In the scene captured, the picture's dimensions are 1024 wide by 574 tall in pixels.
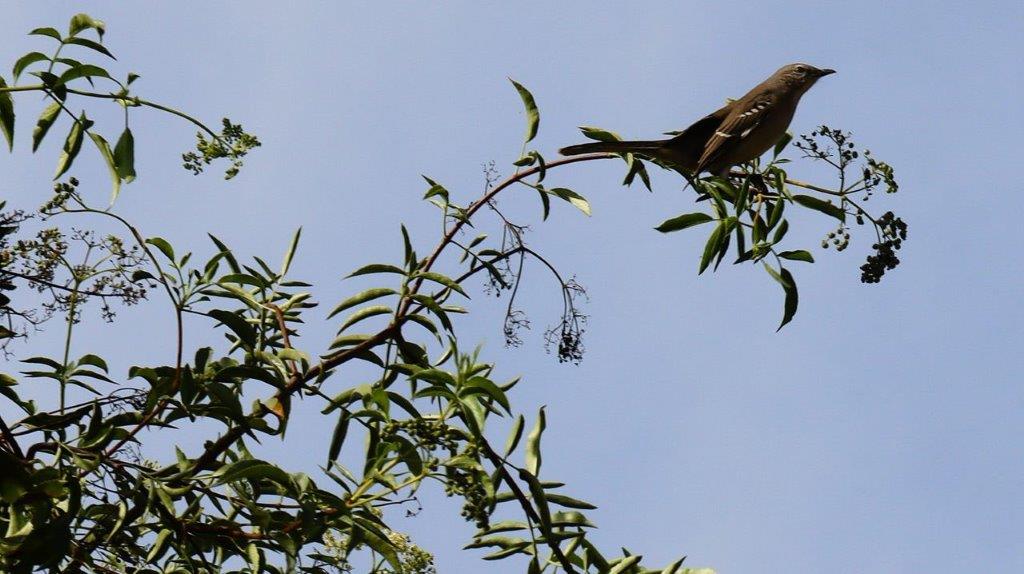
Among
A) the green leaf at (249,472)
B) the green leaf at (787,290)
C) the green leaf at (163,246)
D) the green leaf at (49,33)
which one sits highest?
the green leaf at (787,290)

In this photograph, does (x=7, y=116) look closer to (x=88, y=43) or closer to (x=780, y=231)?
(x=88, y=43)

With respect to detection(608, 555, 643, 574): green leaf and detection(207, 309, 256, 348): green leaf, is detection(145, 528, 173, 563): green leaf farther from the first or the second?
detection(608, 555, 643, 574): green leaf

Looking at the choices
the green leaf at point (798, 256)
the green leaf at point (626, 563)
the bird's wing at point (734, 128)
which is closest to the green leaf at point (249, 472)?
the green leaf at point (626, 563)

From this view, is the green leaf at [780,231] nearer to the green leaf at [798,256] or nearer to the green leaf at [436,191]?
the green leaf at [798,256]

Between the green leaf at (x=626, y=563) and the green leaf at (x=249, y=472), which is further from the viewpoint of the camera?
the green leaf at (x=626, y=563)

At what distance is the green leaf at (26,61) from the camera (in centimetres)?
360

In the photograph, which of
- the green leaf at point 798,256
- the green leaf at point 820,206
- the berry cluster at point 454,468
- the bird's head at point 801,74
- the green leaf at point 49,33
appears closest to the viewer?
the berry cluster at point 454,468

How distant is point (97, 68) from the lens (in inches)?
144

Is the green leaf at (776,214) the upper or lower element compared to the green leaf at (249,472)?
upper

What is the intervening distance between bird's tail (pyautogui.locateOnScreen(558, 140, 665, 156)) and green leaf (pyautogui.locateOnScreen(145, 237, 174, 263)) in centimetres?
179

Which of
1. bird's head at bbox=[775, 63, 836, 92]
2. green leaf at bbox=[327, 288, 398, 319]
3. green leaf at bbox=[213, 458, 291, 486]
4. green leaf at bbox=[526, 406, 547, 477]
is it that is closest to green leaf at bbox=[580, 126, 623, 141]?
green leaf at bbox=[327, 288, 398, 319]

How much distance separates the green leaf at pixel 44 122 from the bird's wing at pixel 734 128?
3280 mm

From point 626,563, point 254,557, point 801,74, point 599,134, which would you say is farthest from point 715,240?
point 801,74

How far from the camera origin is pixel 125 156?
3.74 meters
